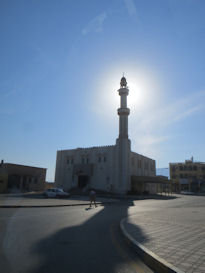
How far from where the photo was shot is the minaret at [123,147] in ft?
134

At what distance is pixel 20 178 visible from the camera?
40.4 meters

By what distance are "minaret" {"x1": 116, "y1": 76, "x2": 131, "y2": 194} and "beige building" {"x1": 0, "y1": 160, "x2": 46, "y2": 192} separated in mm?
16661

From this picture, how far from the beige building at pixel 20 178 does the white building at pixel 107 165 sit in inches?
268

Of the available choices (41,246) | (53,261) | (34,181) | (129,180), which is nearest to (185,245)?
(53,261)

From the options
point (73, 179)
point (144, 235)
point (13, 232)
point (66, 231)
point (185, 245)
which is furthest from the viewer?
point (73, 179)

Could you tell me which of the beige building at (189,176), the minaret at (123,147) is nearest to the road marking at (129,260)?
the minaret at (123,147)

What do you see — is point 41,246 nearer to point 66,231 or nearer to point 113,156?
point 66,231

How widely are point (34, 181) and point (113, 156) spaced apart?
56.7 ft

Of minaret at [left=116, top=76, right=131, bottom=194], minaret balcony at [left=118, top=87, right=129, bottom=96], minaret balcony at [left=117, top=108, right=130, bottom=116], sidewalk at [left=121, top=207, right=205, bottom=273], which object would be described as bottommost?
sidewalk at [left=121, top=207, right=205, bottom=273]

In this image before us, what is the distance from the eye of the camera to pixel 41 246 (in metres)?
5.57

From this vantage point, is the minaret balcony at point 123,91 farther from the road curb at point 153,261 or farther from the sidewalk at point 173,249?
the road curb at point 153,261

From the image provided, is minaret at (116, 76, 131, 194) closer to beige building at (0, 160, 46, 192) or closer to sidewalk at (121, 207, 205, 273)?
beige building at (0, 160, 46, 192)

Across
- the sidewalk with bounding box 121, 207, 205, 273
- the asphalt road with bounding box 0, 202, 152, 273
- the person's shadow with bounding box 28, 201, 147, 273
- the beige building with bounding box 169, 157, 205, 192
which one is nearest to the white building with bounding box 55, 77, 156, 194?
the beige building with bounding box 169, 157, 205, 192

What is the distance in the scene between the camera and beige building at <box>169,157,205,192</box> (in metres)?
70.2
